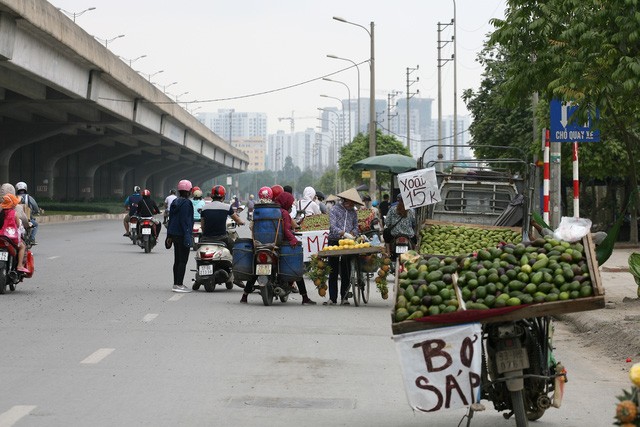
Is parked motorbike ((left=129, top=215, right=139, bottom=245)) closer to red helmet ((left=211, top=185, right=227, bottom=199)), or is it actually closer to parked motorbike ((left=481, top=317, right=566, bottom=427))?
red helmet ((left=211, top=185, right=227, bottom=199))

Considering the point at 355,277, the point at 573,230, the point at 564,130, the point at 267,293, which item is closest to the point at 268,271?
the point at 267,293

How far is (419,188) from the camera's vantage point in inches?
549

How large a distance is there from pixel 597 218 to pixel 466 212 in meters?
24.9

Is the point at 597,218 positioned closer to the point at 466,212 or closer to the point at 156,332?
the point at 466,212

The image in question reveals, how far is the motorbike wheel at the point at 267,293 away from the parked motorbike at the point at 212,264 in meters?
2.14

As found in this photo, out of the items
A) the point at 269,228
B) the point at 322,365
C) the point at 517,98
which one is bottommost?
the point at 322,365

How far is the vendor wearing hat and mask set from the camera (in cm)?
1623

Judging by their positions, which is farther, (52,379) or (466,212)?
(466,212)

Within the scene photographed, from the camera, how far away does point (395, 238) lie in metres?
17.9

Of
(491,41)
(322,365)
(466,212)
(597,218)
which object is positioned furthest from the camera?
(597,218)

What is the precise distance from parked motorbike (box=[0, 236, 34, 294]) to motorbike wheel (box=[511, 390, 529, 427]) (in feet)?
36.8

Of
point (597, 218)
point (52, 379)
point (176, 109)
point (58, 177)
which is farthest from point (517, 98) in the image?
point (58, 177)

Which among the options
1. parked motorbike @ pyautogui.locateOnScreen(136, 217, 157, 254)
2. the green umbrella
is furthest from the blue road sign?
parked motorbike @ pyautogui.locateOnScreen(136, 217, 157, 254)

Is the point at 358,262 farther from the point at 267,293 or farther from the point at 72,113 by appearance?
the point at 72,113
